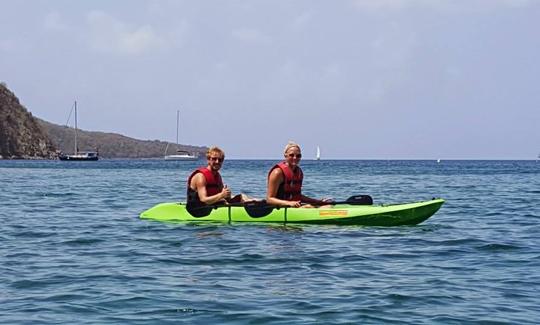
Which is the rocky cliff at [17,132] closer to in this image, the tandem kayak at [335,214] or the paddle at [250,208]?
the paddle at [250,208]

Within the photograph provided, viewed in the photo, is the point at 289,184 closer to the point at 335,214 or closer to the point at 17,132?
the point at 335,214

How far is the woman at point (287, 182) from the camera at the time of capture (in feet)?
49.2

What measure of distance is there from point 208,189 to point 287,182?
5.25ft

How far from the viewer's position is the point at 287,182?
50.6ft

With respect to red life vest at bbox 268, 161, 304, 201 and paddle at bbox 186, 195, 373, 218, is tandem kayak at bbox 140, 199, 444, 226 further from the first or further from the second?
red life vest at bbox 268, 161, 304, 201

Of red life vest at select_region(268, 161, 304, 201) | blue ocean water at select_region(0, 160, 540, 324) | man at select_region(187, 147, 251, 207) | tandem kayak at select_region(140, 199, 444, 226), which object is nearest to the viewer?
blue ocean water at select_region(0, 160, 540, 324)

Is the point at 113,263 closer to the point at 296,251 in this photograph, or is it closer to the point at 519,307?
the point at 296,251

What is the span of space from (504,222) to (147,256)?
9.18m

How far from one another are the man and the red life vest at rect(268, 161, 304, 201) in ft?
2.95

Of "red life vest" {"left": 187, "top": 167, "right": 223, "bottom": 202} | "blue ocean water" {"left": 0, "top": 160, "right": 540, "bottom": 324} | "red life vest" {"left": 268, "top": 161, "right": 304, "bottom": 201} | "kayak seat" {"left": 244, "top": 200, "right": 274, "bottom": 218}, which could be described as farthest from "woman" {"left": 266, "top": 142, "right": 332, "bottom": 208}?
"red life vest" {"left": 187, "top": 167, "right": 223, "bottom": 202}

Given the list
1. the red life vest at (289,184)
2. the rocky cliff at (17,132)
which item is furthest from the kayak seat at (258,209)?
the rocky cliff at (17,132)

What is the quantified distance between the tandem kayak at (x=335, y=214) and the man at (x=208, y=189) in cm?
24

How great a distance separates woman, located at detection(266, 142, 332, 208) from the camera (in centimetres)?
1499

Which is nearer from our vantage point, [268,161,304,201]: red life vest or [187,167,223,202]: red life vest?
[268,161,304,201]: red life vest
